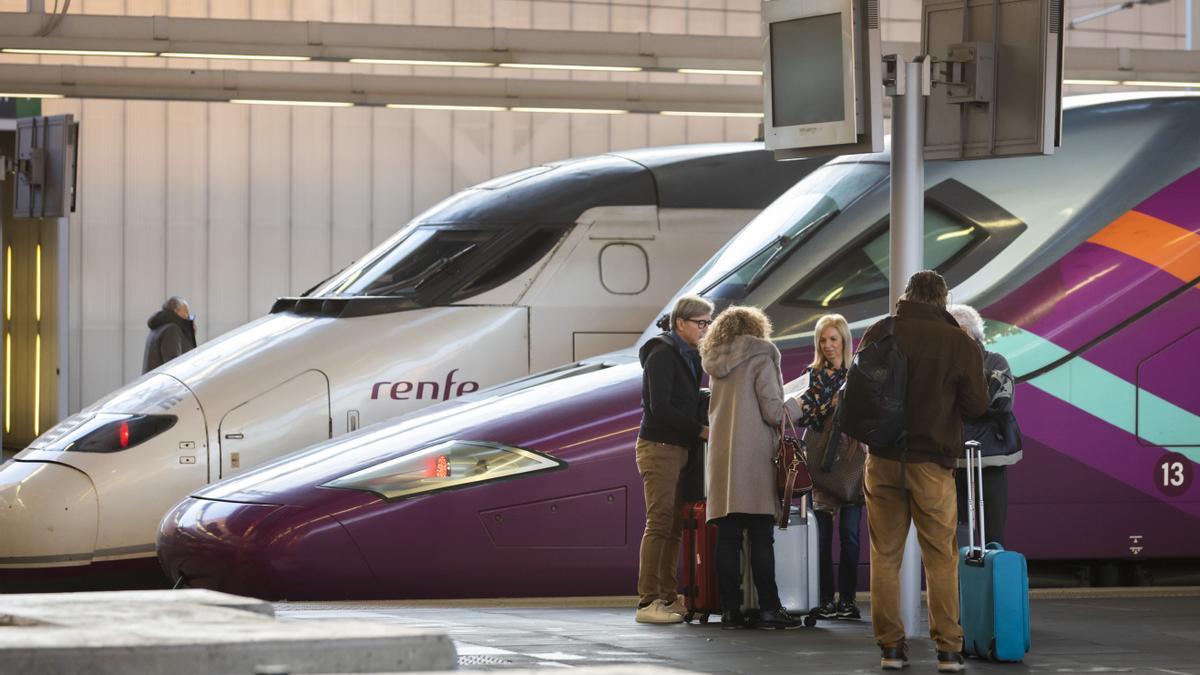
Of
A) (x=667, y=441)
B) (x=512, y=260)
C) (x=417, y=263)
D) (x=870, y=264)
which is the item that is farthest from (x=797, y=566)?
(x=417, y=263)

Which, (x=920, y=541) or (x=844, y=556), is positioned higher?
(x=920, y=541)

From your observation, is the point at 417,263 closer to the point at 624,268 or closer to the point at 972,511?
the point at 624,268

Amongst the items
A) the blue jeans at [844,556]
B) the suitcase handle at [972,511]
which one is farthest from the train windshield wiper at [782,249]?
the suitcase handle at [972,511]

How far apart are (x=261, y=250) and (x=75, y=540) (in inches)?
522

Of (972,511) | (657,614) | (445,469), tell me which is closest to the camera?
(972,511)

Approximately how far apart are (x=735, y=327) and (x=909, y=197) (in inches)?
36.7

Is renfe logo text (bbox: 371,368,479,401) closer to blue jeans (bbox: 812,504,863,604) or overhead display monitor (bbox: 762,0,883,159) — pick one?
blue jeans (bbox: 812,504,863,604)

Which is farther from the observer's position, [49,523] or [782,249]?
[49,523]

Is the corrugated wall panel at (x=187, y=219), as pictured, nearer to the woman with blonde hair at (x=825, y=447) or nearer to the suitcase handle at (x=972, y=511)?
the woman with blonde hair at (x=825, y=447)

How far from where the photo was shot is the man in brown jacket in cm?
698

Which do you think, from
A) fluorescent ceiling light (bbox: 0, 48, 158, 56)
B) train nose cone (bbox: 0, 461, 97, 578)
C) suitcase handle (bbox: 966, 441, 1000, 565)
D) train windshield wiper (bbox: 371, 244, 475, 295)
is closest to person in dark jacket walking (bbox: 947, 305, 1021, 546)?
suitcase handle (bbox: 966, 441, 1000, 565)

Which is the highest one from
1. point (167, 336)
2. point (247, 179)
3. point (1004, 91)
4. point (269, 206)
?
point (247, 179)

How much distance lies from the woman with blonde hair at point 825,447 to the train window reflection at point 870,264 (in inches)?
55.6

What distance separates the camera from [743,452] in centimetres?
808
